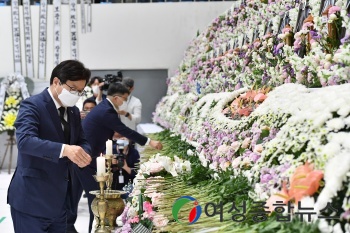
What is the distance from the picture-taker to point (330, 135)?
1539 millimetres

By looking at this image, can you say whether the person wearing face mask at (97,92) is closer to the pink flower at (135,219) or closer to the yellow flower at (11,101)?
the yellow flower at (11,101)

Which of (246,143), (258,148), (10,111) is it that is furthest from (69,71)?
(10,111)

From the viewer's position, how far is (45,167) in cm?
303

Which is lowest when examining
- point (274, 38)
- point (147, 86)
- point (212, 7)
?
point (147, 86)

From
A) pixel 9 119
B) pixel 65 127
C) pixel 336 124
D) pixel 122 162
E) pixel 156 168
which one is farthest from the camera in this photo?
pixel 9 119

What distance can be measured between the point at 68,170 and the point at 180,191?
907 millimetres

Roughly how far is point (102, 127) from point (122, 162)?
1.46 ft

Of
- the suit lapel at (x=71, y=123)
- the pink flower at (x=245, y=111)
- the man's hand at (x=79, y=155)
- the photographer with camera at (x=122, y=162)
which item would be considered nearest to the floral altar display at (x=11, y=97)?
the photographer with camera at (x=122, y=162)

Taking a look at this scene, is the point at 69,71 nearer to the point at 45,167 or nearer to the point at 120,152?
the point at 45,167

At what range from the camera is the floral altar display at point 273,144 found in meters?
1.50

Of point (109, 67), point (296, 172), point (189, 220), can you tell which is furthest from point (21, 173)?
point (109, 67)

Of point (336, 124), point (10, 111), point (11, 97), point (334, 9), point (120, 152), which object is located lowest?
point (10, 111)

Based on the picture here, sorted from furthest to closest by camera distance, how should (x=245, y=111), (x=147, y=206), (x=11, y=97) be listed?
(x=11, y=97) → (x=245, y=111) → (x=147, y=206)

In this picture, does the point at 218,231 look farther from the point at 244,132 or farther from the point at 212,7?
the point at 212,7
